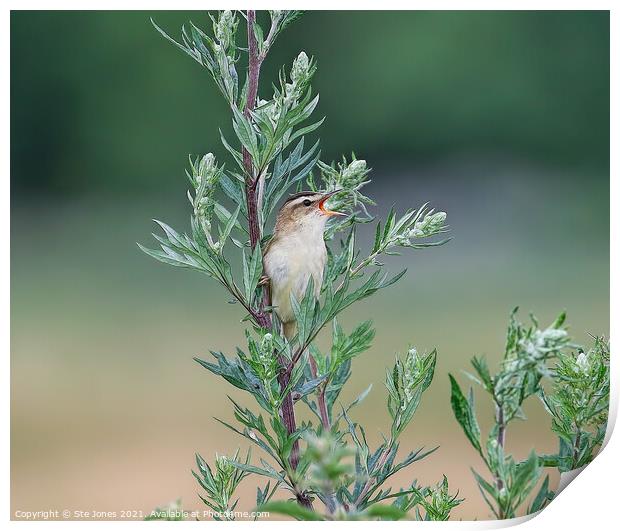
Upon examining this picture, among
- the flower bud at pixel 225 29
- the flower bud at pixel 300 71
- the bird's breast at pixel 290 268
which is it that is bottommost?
the bird's breast at pixel 290 268

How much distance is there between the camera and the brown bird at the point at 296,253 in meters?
1.01

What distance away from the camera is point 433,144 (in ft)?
5.34

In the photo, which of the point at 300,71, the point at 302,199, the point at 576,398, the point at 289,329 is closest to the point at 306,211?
the point at 302,199

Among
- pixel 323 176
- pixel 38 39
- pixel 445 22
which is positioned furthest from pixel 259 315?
pixel 445 22

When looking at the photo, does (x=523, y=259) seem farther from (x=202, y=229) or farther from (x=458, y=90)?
(x=202, y=229)

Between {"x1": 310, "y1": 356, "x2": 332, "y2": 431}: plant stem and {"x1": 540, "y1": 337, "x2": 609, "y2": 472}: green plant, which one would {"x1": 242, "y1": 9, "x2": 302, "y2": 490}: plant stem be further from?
{"x1": 540, "y1": 337, "x2": 609, "y2": 472}: green plant

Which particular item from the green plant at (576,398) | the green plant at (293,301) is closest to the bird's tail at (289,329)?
the green plant at (293,301)

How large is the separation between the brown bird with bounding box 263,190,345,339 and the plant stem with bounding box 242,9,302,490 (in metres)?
0.13

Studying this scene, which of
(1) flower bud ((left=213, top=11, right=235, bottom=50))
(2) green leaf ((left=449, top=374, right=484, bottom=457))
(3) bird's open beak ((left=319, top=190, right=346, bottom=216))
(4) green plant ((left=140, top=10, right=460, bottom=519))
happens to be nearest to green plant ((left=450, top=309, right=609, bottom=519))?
(2) green leaf ((left=449, top=374, right=484, bottom=457))

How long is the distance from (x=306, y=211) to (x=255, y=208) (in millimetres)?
217

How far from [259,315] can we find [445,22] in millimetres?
729

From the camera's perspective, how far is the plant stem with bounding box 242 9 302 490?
852 millimetres

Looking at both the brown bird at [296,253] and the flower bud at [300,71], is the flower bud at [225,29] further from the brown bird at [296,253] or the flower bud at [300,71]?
the brown bird at [296,253]

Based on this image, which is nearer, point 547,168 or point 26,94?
point 26,94
